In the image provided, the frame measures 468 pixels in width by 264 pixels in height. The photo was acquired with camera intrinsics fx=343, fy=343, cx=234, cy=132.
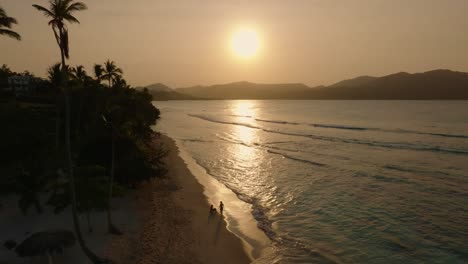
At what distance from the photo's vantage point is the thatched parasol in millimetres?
12382

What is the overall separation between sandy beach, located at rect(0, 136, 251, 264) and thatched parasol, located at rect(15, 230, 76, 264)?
2698 mm

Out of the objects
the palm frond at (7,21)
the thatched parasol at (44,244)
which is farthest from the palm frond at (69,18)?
the palm frond at (7,21)

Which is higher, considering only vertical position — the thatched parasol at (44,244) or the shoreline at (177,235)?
the thatched parasol at (44,244)

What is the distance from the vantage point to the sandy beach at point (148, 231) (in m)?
16.2

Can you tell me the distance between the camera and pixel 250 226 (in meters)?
21.6

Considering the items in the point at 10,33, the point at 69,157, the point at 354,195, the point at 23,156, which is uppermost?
the point at 10,33

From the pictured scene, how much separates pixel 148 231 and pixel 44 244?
712cm

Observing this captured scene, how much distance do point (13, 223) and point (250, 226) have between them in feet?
45.1

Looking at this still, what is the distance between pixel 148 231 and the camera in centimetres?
1919

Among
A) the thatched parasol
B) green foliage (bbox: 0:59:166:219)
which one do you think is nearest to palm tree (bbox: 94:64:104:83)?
green foliage (bbox: 0:59:166:219)

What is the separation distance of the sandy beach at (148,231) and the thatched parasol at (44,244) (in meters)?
2.70

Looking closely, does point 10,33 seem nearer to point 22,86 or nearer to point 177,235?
point 177,235

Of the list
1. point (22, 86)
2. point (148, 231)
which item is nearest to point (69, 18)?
point (148, 231)

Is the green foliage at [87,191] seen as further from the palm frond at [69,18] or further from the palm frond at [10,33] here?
the palm frond at [10,33]
